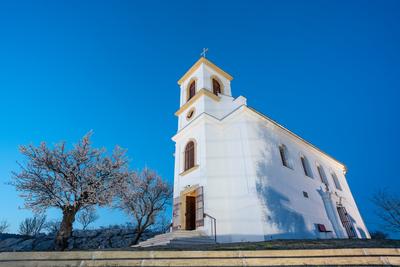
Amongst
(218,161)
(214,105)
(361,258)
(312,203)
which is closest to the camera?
(361,258)

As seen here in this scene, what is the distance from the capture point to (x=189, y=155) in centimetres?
1573

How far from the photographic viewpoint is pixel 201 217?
1228 cm

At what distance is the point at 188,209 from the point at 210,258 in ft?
32.6

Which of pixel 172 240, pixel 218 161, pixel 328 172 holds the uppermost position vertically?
pixel 328 172

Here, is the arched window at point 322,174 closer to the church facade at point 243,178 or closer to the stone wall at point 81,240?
the church facade at point 243,178

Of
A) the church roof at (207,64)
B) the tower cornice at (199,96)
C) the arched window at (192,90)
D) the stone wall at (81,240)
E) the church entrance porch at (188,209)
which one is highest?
the church roof at (207,64)

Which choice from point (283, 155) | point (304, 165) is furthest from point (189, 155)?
point (304, 165)

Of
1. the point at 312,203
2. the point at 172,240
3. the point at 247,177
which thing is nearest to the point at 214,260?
the point at 172,240

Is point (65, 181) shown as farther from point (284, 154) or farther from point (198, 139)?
point (284, 154)

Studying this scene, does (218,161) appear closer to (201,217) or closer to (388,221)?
(201,217)

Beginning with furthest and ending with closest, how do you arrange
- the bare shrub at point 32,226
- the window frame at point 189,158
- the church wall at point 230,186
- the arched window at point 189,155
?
the bare shrub at point 32,226, the arched window at point 189,155, the window frame at point 189,158, the church wall at point 230,186

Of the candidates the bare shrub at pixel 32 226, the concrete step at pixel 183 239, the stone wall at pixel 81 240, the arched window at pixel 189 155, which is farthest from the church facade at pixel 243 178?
the bare shrub at pixel 32 226

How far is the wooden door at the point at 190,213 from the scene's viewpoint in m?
13.5

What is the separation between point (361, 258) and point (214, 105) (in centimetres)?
1424
